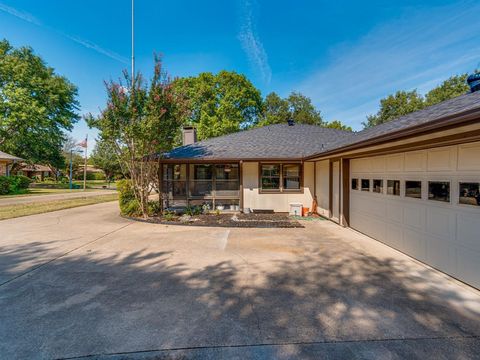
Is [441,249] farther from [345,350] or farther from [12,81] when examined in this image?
[12,81]

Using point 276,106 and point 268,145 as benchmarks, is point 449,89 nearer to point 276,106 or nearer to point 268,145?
point 276,106

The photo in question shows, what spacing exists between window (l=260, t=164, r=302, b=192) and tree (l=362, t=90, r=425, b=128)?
90.3 ft

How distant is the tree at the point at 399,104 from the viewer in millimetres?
31672

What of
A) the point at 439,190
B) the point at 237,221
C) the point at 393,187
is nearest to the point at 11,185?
the point at 237,221

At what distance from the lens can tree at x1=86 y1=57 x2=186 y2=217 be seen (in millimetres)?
8648

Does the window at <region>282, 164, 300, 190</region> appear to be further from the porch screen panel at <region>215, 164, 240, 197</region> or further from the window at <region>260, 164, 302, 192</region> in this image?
the porch screen panel at <region>215, 164, 240, 197</region>

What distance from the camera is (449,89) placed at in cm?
3002

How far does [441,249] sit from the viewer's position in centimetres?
433

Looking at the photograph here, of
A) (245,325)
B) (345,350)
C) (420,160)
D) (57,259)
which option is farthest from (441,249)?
(57,259)

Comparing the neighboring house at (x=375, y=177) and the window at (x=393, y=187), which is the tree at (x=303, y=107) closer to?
the neighboring house at (x=375, y=177)

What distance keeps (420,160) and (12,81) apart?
34.8 metres

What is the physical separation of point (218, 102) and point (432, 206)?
28.8m

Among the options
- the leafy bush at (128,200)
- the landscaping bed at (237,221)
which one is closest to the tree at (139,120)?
the leafy bush at (128,200)

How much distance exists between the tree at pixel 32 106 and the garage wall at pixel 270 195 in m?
25.0
